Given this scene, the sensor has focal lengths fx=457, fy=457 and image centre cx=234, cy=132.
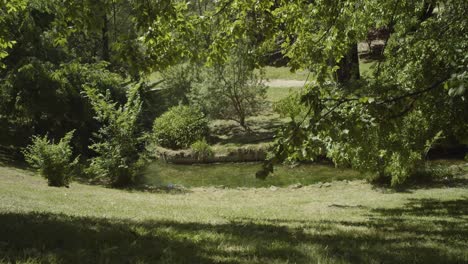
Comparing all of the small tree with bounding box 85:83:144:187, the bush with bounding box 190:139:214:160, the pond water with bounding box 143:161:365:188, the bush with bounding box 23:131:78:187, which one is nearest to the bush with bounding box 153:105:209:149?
the bush with bounding box 190:139:214:160

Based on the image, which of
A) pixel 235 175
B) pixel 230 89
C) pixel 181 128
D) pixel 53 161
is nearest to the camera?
pixel 53 161

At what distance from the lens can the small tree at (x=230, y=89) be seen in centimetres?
2472

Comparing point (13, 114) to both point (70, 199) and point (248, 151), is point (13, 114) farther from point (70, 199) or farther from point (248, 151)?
point (70, 199)

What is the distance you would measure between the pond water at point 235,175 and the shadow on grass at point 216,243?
11.0m

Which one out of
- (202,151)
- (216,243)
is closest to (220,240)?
(216,243)

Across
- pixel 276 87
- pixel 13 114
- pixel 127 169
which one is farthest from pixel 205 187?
pixel 276 87

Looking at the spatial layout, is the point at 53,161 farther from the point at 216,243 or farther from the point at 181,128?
the point at 216,243

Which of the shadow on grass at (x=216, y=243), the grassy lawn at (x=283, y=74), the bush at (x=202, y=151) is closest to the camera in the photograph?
the shadow on grass at (x=216, y=243)

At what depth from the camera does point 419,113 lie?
35.8ft

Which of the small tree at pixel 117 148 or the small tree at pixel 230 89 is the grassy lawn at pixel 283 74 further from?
the small tree at pixel 117 148

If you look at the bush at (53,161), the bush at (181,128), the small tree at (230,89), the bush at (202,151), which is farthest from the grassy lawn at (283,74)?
the bush at (53,161)

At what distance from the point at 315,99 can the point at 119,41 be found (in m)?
3.15

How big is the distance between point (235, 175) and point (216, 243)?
47.5ft

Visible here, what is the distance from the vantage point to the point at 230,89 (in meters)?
24.7
